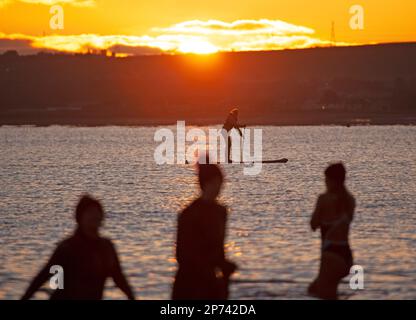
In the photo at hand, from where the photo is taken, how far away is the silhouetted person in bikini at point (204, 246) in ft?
32.0

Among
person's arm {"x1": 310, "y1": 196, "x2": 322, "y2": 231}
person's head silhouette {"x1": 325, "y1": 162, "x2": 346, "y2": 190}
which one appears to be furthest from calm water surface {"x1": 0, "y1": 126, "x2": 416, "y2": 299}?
person's head silhouette {"x1": 325, "y1": 162, "x2": 346, "y2": 190}

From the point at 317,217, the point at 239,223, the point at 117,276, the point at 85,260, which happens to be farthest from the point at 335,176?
the point at 239,223

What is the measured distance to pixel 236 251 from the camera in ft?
61.3

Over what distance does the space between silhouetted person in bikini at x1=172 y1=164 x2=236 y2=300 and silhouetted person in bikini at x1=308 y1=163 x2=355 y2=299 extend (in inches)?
98.2

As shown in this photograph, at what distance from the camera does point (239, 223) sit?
23.5 m

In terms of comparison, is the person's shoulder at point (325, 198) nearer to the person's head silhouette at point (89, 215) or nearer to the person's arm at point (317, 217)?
the person's arm at point (317, 217)

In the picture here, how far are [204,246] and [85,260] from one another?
→ 1.01 metres

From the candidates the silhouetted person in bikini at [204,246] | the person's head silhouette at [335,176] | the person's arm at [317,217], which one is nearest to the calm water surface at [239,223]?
the person's arm at [317,217]

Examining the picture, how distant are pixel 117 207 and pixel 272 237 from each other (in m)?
8.32

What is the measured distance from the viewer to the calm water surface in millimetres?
15656

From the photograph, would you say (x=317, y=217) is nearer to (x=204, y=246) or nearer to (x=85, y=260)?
(x=204, y=246)

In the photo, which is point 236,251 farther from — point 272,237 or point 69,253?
point 69,253
